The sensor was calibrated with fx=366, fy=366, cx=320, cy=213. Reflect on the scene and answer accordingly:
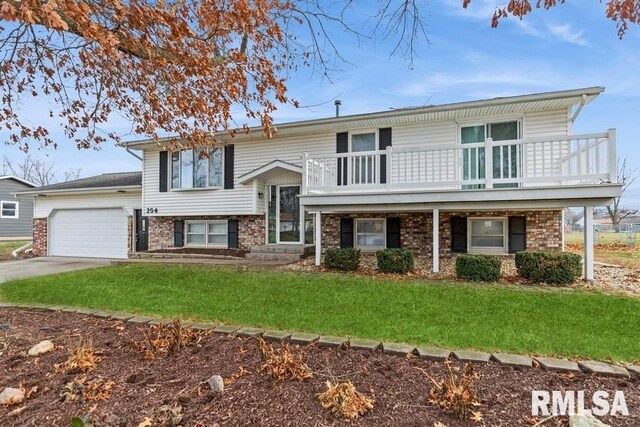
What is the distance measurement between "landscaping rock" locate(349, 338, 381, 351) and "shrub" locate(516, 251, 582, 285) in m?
4.78

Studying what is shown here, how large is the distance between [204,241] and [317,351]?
10623 millimetres

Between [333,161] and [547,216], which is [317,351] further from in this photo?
[547,216]

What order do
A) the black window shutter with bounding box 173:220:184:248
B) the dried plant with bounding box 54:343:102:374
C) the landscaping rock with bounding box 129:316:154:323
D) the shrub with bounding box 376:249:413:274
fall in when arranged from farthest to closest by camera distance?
the black window shutter with bounding box 173:220:184:248, the shrub with bounding box 376:249:413:274, the landscaping rock with bounding box 129:316:154:323, the dried plant with bounding box 54:343:102:374

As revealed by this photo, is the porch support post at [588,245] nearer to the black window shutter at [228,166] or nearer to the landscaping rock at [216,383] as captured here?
the landscaping rock at [216,383]

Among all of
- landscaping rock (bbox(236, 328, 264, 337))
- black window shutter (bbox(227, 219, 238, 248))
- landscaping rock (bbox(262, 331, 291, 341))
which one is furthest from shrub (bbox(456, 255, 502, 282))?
black window shutter (bbox(227, 219, 238, 248))

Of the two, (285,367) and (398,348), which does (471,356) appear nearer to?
(398,348)

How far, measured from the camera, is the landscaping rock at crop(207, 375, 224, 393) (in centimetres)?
277

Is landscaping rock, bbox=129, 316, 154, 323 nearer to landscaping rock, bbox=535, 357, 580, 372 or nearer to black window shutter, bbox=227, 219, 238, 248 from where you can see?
landscaping rock, bbox=535, 357, 580, 372

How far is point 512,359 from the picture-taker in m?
3.19

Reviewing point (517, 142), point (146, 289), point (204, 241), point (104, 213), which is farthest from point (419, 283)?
point (104, 213)

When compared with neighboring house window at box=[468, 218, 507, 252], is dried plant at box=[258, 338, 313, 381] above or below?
below

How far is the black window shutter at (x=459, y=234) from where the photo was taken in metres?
10.2

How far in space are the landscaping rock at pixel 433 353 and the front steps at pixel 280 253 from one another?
6876 mm

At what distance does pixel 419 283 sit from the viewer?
6.82 metres
